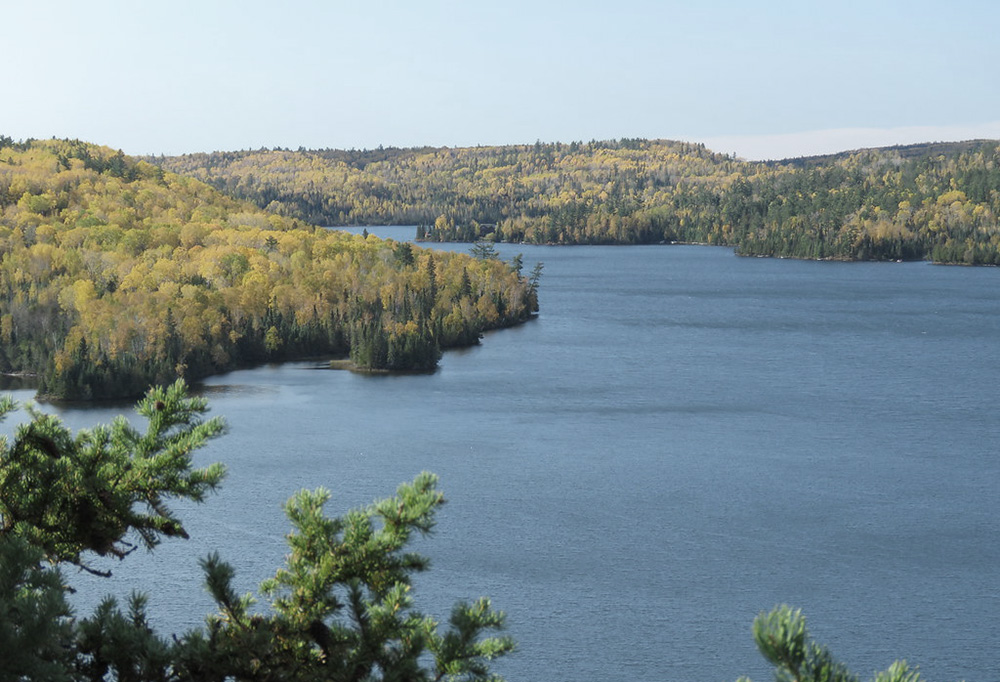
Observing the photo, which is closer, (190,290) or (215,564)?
(215,564)

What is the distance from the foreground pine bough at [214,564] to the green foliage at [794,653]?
2.09 meters

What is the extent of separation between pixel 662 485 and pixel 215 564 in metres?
35.2

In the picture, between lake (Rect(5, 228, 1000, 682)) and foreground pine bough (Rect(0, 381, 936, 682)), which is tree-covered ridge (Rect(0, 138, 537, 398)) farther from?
foreground pine bough (Rect(0, 381, 936, 682))

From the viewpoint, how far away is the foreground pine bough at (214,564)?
6.23 meters

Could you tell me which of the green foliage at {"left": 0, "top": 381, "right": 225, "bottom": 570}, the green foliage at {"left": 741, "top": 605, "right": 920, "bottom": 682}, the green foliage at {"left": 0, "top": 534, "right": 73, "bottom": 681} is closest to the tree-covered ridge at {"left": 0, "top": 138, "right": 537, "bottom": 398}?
the green foliage at {"left": 0, "top": 381, "right": 225, "bottom": 570}

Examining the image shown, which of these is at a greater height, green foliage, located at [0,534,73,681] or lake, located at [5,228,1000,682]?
green foliage, located at [0,534,73,681]

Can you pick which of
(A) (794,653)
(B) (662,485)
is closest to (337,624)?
(A) (794,653)

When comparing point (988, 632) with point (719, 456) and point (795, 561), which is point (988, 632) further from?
point (719, 456)

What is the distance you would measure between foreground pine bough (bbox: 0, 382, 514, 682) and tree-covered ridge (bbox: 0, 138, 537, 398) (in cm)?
5408

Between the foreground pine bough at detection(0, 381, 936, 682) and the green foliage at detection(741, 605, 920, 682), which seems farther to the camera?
the foreground pine bough at detection(0, 381, 936, 682)

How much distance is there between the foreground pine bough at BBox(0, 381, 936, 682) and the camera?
20.4ft

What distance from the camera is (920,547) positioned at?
110 ft

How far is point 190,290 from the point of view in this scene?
74.6 m

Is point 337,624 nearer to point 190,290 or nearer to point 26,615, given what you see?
point 26,615
